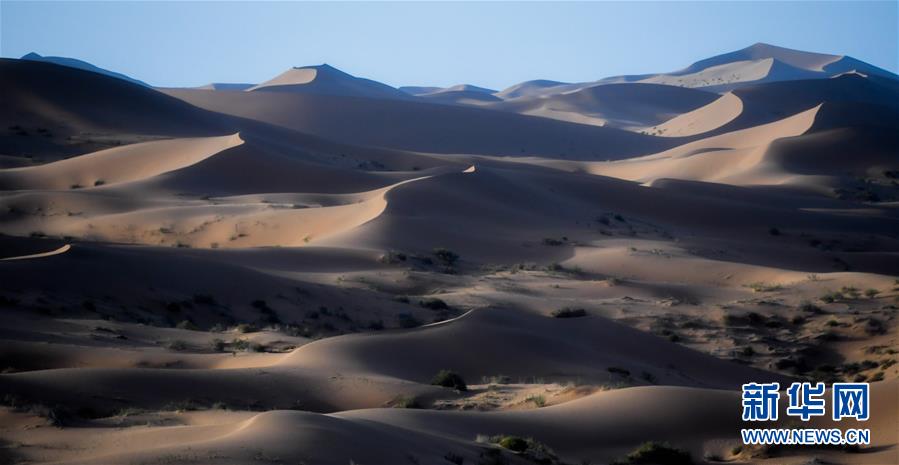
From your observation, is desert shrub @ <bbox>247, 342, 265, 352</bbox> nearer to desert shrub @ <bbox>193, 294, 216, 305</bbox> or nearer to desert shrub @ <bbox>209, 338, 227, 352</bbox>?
desert shrub @ <bbox>209, 338, 227, 352</bbox>

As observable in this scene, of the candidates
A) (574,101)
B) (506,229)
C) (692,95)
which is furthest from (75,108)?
(692,95)

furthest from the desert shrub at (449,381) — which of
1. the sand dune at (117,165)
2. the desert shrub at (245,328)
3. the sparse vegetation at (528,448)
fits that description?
the sand dune at (117,165)

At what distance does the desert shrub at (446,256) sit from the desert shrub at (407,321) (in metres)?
7.11

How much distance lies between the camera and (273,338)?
17.0 metres

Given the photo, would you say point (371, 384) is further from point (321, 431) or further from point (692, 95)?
point (692, 95)

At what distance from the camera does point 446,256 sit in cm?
2794

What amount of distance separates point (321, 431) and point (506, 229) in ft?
81.0

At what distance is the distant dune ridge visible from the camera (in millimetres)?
10547

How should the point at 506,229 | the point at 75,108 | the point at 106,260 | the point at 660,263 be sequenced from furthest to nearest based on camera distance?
the point at 75,108 → the point at 506,229 → the point at 660,263 → the point at 106,260

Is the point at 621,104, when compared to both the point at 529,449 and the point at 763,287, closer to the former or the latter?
the point at 763,287

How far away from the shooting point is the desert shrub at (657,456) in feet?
33.4

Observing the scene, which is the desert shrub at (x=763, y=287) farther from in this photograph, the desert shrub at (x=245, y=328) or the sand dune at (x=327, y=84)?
the sand dune at (x=327, y=84)

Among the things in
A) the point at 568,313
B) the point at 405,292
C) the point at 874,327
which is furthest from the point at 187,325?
the point at 874,327

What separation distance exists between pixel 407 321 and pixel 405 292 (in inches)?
140
